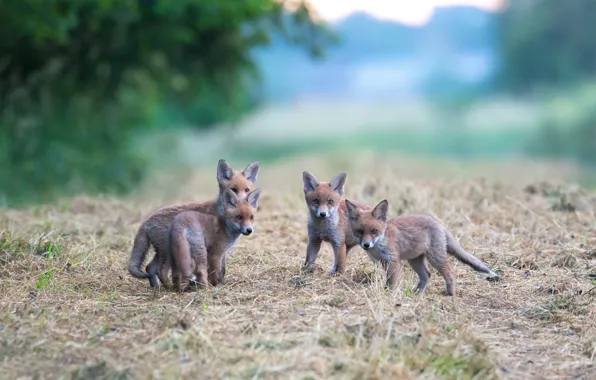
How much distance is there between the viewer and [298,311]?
6902mm

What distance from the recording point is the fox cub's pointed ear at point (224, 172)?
352 inches

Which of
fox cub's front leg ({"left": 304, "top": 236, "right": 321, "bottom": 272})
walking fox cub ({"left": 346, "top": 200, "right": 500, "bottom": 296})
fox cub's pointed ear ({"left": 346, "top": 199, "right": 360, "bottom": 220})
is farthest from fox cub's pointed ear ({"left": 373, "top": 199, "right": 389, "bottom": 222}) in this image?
fox cub's front leg ({"left": 304, "top": 236, "right": 321, "bottom": 272})

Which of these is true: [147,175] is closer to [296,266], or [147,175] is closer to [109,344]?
[296,266]

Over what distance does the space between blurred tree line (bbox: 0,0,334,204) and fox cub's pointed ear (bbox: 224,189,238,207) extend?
429 inches

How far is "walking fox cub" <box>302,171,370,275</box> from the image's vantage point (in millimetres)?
8352

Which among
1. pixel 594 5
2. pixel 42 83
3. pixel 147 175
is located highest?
pixel 594 5

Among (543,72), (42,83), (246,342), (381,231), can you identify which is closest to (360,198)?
(381,231)

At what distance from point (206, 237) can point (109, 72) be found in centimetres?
1471

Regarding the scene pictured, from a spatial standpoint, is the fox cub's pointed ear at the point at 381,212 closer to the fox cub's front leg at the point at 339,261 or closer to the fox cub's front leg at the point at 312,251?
the fox cub's front leg at the point at 339,261

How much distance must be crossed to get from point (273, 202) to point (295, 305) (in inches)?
214

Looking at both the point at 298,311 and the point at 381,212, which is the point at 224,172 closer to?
the point at 381,212

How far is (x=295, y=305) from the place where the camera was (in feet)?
23.4

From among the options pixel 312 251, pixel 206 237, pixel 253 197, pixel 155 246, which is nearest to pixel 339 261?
pixel 312 251

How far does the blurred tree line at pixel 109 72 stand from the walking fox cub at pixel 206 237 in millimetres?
10991
